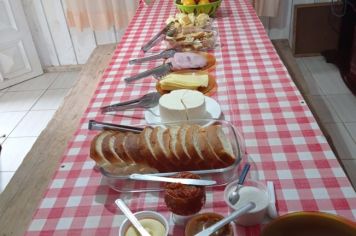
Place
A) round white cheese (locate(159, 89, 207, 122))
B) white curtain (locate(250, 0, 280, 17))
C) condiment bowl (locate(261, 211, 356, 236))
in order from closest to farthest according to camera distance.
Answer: condiment bowl (locate(261, 211, 356, 236)), round white cheese (locate(159, 89, 207, 122)), white curtain (locate(250, 0, 280, 17))

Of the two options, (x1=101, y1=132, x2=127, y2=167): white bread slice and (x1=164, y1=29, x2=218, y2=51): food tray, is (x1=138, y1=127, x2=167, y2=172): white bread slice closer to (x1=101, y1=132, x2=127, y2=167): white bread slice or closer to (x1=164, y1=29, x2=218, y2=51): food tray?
(x1=101, y1=132, x2=127, y2=167): white bread slice

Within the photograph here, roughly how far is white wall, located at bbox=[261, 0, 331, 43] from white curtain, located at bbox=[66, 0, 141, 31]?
112 centimetres

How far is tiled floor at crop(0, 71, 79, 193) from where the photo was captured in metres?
2.27

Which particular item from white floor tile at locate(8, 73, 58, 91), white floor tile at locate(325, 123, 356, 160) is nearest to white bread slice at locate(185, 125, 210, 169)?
white floor tile at locate(325, 123, 356, 160)

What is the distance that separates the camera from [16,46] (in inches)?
118

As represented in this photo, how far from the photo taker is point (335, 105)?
8.00ft

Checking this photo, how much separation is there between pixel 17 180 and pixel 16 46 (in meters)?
1.93

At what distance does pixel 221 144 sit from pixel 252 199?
0.46ft

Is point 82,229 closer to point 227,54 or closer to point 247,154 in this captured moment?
point 247,154

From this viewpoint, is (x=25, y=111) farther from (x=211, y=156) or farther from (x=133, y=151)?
(x=211, y=156)

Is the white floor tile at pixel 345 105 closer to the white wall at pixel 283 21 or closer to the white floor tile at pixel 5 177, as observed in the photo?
Result: the white wall at pixel 283 21

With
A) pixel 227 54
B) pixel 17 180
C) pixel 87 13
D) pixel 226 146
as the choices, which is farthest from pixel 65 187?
pixel 87 13

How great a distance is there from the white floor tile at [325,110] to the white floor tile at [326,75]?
0.11 m

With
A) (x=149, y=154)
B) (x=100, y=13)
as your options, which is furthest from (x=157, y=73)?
(x=100, y=13)
